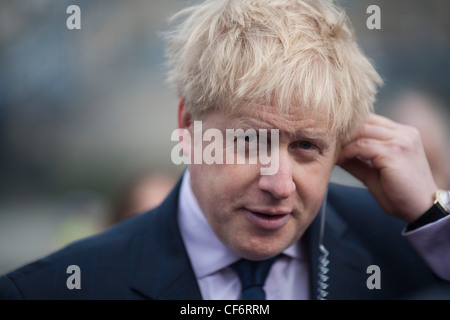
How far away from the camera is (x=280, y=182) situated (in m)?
1.81

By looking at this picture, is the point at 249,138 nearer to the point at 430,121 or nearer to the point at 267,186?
the point at 267,186

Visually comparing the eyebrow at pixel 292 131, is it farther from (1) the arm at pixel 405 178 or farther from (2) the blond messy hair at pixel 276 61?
(1) the arm at pixel 405 178

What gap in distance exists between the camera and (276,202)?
1865 millimetres

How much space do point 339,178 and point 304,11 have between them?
122cm

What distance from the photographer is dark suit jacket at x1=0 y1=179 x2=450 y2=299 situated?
2125 millimetres

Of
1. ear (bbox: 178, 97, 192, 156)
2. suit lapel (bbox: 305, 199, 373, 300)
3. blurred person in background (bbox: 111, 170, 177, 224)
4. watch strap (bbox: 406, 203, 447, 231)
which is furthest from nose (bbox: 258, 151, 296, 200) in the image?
blurred person in background (bbox: 111, 170, 177, 224)

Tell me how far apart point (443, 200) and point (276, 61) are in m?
1.01

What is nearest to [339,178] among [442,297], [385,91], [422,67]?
[442,297]

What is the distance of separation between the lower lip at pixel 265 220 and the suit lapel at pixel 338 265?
16.0 inches

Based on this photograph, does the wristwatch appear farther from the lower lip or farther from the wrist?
the lower lip

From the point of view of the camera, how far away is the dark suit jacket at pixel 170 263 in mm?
2125

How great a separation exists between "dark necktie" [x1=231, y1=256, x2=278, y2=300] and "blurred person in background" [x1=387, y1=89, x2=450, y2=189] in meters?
2.08

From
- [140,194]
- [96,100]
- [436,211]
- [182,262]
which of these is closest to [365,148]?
[436,211]

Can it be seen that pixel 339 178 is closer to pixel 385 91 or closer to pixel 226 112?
pixel 226 112
